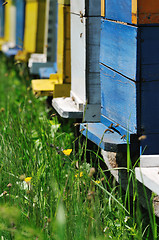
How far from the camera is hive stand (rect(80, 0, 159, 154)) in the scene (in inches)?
81.2

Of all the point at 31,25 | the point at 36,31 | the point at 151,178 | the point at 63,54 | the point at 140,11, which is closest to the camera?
the point at 151,178

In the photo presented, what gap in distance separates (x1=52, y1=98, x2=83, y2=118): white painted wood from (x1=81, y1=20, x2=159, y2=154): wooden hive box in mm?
320

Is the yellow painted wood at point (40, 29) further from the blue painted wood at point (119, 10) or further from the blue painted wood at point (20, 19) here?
the blue painted wood at point (119, 10)

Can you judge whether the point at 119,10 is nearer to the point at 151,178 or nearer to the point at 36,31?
the point at 151,178

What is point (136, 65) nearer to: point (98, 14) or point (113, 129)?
point (113, 129)

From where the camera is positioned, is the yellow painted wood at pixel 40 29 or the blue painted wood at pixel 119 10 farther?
the yellow painted wood at pixel 40 29

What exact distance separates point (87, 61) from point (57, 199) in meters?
0.91

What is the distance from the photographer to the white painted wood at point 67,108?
2.69m

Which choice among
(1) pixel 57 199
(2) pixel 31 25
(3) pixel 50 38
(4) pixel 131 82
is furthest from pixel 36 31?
(1) pixel 57 199

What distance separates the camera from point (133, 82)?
2113mm

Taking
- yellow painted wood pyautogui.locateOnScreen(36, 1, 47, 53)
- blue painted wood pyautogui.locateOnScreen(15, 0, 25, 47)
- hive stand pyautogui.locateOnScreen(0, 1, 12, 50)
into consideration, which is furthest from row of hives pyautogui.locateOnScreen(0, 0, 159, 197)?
hive stand pyautogui.locateOnScreen(0, 1, 12, 50)

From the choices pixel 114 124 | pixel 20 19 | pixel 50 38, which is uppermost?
pixel 20 19

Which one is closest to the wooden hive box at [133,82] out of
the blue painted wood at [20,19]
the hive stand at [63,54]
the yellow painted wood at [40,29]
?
the hive stand at [63,54]

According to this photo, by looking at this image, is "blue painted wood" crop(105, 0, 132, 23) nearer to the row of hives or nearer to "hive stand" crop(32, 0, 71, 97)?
the row of hives
